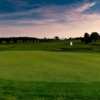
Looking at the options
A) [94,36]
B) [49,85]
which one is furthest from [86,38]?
[49,85]

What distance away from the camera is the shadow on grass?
950cm

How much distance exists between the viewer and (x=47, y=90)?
10.2 meters

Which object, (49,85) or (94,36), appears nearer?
(49,85)

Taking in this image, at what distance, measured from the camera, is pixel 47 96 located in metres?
9.55

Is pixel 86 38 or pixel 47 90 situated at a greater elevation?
pixel 86 38

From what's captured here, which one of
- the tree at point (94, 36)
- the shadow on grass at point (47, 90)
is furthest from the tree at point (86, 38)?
the shadow on grass at point (47, 90)

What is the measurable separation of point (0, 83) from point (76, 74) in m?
3.70

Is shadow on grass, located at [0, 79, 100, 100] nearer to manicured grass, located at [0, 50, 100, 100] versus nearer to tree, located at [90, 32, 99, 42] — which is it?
manicured grass, located at [0, 50, 100, 100]

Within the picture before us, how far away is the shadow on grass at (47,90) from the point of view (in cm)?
950

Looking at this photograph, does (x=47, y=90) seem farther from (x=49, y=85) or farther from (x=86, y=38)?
(x=86, y=38)

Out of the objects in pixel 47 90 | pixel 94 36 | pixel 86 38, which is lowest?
pixel 47 90

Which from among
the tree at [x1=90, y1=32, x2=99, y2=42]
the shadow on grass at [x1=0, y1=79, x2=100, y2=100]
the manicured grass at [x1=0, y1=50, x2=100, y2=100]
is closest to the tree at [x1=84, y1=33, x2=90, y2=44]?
the tree at [x1=90, y1=32, x2=99, y2=42]

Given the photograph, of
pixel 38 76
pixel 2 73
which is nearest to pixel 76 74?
pixel 38 76

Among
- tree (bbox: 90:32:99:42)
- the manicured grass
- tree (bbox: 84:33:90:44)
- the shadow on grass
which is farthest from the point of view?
tree (bbox: 90:32:99:42)
